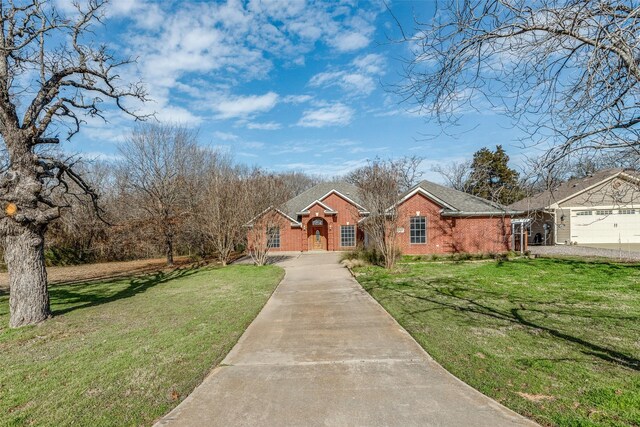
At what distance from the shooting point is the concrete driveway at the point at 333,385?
3.35 m

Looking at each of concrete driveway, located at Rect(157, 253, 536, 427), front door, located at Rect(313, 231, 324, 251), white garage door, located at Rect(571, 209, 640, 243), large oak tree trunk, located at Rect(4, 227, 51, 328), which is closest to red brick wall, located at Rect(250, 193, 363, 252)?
front door, located at Rect(313, 231, 324, 251)

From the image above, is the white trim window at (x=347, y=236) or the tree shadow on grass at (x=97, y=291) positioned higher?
the white trim window at (x=347, y=236)

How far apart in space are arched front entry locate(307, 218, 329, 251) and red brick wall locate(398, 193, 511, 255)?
24.5 ft

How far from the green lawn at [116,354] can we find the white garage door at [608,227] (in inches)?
1034

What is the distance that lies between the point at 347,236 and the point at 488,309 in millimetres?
18283

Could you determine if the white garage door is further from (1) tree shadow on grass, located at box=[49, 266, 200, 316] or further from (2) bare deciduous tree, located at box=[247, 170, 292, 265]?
(1) tree shadow on grass, located at box=[49, 266, 200, 316]

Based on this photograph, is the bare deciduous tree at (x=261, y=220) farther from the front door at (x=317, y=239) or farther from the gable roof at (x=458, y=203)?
the gable roof at (x=458, y=203)

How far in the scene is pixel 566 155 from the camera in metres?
3.66

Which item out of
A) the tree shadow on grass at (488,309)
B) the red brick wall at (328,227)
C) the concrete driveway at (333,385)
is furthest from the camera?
the red brick wall at (328,227)

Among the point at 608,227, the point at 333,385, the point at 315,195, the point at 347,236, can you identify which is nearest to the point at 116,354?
the point at 333,385

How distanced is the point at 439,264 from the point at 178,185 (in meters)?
18.6

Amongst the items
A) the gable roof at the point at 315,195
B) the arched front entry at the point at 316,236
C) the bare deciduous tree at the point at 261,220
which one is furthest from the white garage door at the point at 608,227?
the bare deciduous tree at the point at 261,220

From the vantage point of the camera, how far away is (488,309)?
304 inches

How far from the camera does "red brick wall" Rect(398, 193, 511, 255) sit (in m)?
20.8
